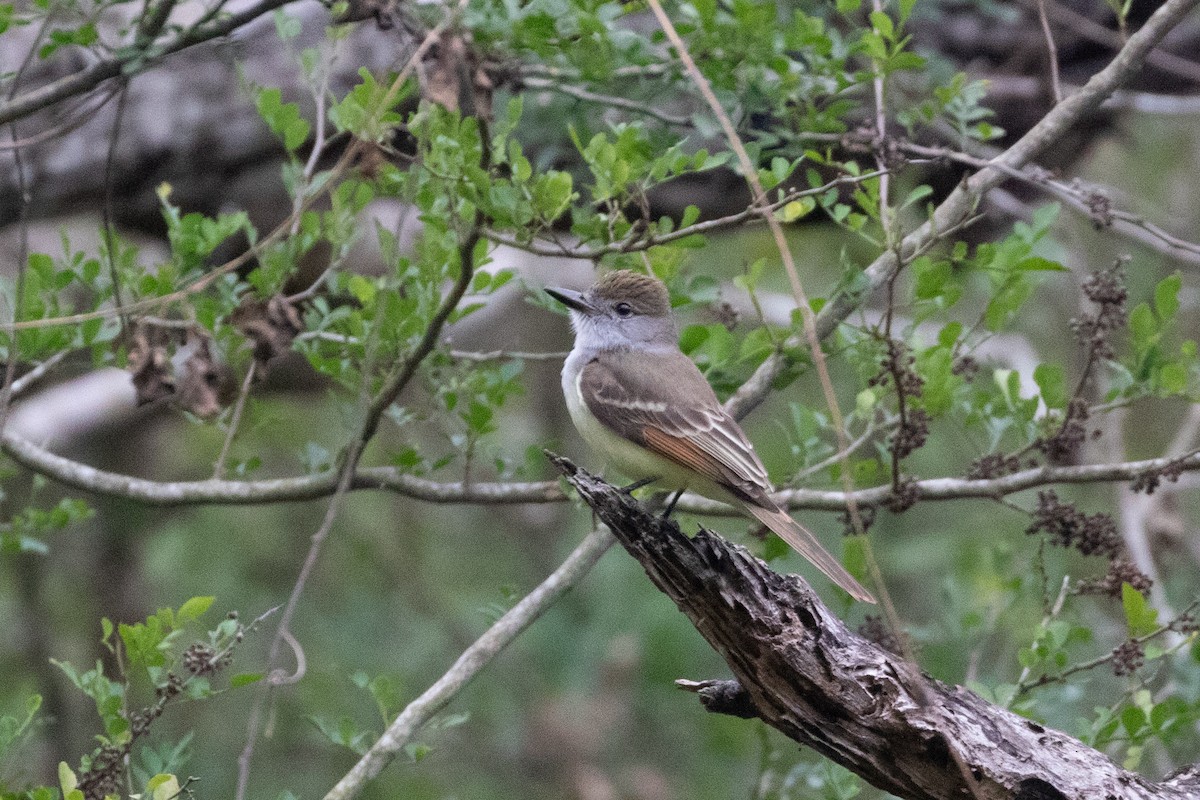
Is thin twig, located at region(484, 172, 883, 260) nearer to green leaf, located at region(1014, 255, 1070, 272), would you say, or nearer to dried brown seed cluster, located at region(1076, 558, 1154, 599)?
green leaf, located at region(1014, 255, 1070, 272)

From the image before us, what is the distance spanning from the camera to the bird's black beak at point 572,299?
16.4 feet

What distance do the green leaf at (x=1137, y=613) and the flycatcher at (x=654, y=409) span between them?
73 centimetres

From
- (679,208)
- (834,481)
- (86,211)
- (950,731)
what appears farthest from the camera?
(679,208)

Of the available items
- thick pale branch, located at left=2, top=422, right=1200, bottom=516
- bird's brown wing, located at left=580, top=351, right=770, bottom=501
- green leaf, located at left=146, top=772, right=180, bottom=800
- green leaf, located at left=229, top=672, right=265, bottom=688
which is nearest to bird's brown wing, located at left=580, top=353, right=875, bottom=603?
bird's brown wing, located at left=580, top=351, right=770, bottom=501

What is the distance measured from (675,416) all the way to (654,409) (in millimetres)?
93

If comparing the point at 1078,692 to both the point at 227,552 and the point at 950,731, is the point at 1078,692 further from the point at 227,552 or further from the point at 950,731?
the point at 227,552

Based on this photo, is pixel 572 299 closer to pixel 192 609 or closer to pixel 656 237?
pixel 656 237

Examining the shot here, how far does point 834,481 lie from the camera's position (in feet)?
16.1

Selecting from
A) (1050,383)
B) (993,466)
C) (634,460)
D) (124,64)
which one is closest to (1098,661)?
(993,466)

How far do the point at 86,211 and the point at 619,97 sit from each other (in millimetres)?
2728

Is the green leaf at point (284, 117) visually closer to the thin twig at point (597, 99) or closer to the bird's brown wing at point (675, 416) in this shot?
the thin twig at point (597, 99)

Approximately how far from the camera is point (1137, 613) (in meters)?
4.02

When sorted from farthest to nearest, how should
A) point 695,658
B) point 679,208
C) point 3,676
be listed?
1. point 3,676
2. point 695,658
3. point 679,208

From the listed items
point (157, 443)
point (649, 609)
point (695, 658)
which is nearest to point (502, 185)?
point (649, 609)
